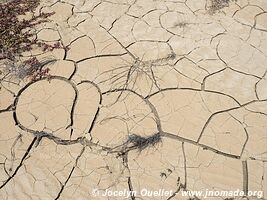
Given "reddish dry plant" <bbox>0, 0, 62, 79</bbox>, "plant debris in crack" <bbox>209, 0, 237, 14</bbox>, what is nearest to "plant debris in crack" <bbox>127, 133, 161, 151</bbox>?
"reddish dry plant" <bbox>0, 0, 62, 79</bbox>

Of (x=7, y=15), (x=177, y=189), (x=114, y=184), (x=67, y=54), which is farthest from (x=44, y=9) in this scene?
(x=177, y=189)

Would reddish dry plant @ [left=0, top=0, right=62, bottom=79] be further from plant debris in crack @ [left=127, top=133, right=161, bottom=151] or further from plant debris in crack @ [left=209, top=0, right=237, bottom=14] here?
plant debris in crack @ [left=209, top=0, right=237, bottom=14]

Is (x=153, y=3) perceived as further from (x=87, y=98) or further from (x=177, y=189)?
(x=177, y=189)

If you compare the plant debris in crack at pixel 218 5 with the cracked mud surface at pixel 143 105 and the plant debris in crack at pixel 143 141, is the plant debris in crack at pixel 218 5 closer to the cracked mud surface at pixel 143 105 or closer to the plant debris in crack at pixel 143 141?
the cracked mud surface at pixel 143 105

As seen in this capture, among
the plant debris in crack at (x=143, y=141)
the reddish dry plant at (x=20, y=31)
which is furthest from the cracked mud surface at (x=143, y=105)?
the reddish dry plant at (x=20, y=31)

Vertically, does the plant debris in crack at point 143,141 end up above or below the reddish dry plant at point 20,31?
below

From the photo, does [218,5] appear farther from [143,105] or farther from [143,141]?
[143,141]

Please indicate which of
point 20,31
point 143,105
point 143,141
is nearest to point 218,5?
point 143,105
